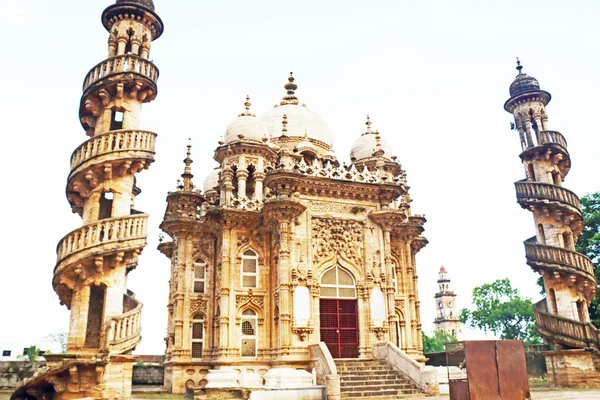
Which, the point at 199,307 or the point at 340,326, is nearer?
the point at 340,326

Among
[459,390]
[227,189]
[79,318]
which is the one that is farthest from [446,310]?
[459,390]

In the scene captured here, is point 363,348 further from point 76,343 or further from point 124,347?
point 76,343

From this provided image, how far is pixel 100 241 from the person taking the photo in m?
16.4

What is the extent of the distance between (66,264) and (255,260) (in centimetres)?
858

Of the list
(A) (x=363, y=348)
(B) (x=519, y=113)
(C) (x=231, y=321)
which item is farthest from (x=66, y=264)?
(B) (x=519, y=113)

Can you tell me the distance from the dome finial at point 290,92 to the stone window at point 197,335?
1490cm

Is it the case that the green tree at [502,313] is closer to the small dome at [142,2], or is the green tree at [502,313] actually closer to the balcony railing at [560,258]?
the balcony railing at [560,258]

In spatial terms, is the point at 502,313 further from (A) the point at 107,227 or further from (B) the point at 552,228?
(A) the point at 107,227

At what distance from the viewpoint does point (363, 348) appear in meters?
20.4

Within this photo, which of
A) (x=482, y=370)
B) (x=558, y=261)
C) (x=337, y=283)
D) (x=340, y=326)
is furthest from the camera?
(x=558, y=261)

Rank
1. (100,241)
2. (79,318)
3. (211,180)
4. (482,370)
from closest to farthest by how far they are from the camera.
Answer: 1. (482,370)
2. (79,318)
3. (100,241)
4. (211,180)

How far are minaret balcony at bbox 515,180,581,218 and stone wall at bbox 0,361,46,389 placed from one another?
23.3 meters

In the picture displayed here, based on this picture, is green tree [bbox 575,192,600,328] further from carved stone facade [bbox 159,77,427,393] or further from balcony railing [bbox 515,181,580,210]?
carved stone facade [bbox 159,77,427,393]

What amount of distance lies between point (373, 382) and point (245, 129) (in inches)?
554
